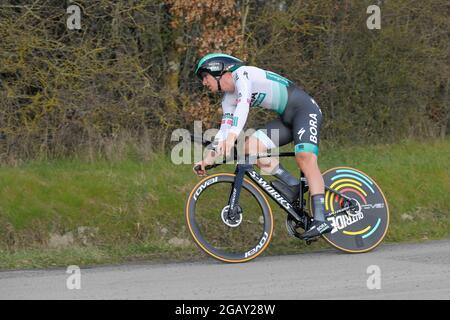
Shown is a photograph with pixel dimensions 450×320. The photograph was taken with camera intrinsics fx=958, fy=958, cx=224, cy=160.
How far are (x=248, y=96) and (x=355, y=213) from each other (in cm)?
165

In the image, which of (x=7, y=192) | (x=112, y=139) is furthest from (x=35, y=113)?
(x=7, y=192)

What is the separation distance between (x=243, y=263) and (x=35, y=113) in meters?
5.21

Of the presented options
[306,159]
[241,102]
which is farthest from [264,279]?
[241,102]

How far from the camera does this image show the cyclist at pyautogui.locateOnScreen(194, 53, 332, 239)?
8.18m

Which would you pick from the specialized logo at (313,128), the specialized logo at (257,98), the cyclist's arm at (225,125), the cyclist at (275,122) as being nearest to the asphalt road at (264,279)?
the cyclist at (275,122)

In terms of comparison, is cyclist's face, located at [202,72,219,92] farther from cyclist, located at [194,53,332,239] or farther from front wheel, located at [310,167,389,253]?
front wheel, located at [310,167,389,253]

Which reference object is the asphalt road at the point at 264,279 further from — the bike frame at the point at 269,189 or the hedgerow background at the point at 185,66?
the hedgerow background at the point at 185,66

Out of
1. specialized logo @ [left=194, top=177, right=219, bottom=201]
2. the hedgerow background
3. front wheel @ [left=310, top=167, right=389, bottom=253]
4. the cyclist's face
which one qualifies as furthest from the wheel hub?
the hedgerow background

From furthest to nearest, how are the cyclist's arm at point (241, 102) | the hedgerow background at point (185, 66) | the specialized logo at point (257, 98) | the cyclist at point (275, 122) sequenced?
the hedgerow background at point (185, 66) → the specialized logo at point (257, 98) → the cyclist at point (275, 122) → the cyclist's arm at point (241, 102)

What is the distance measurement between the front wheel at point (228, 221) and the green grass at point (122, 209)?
0.82 feet

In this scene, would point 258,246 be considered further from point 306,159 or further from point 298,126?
point 298,126

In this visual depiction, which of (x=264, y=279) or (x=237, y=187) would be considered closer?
(x=264, y=279)

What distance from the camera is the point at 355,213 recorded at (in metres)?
8.88

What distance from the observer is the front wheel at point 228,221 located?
26.9 feet
